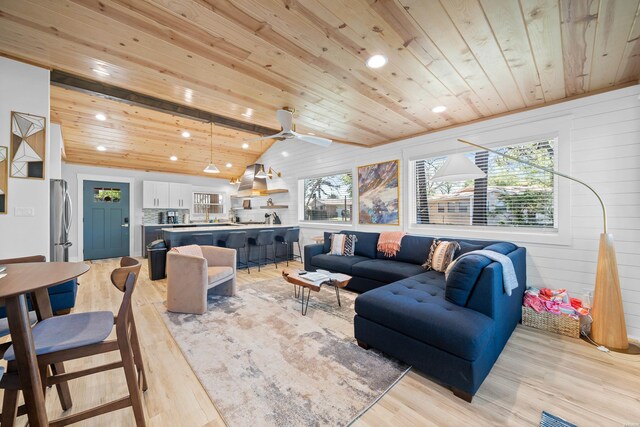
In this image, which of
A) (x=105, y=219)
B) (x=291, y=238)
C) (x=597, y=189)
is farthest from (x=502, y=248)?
(x=105, y=219)

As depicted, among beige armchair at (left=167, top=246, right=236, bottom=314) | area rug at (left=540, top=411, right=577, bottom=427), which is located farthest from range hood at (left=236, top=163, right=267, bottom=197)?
area rug at (left=540, top=411, right=577, bottom=427)

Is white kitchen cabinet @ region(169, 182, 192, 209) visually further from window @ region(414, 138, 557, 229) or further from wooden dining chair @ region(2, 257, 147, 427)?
window @ region(414, 138, 557, 229)

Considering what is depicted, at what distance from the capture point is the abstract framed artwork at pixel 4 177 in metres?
2.51

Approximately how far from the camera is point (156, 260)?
4480mm

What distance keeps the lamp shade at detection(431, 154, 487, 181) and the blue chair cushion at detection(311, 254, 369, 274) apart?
181 centimetres

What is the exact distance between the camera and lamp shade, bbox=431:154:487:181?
264 cm

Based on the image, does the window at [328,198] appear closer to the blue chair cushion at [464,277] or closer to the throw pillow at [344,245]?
the throw pillow at [344,245]

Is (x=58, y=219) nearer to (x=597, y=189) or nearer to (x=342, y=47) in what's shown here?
(x=342, y=47)

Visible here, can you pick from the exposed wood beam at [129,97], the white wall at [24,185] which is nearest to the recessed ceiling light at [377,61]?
the white wall at [24,185]

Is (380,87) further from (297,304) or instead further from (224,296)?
(224,296)

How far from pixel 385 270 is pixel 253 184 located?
4749 millimetres

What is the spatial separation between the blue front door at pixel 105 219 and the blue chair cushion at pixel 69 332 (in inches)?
250

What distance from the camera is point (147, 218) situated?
7039 mm

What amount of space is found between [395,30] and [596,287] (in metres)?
2.99
